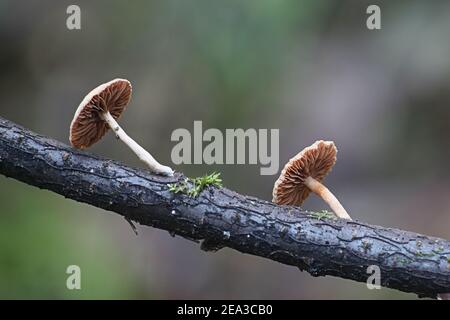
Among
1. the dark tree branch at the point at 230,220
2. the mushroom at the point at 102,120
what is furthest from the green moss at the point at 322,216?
the mushroom at the point at 102,120

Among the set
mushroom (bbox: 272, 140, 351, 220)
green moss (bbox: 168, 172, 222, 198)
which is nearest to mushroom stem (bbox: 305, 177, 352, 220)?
mushroom (bbox: 272, 140, 351, 220)

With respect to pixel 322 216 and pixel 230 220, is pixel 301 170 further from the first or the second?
pixel 230 220

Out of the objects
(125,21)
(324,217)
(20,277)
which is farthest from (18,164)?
(125,21)

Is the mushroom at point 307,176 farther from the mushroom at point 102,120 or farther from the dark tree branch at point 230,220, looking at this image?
the mushroom at point 102,120

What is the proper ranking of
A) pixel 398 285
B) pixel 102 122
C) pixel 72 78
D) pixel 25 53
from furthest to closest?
pixel 72 78, pixel 25 53, pixel 102 122, pixel 398 285

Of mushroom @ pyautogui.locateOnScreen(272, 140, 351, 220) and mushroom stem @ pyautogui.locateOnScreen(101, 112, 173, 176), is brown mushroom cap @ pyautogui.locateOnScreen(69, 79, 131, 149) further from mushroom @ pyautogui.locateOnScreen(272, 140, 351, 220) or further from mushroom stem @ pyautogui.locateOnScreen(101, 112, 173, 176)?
mushroom @ pyautogui.locateOnScreen(272, 140, 351, 220)

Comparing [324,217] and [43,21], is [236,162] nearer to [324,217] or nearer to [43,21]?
[43,21]
